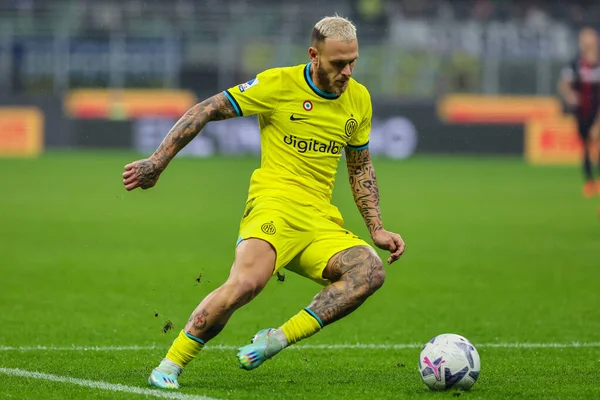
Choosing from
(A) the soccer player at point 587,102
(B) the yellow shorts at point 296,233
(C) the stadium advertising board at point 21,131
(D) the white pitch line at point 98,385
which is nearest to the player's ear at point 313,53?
(B) the yellow shorts at point 296,233

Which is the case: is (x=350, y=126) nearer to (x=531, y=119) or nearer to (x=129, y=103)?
(x=531, y=119)

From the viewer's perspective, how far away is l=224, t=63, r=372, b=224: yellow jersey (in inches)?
242

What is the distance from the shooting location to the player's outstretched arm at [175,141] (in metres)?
5.68

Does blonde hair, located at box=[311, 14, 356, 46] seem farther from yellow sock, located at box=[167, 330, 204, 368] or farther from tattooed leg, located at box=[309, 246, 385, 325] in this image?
yellow sock, located at box=[167, 330, 204, 368]

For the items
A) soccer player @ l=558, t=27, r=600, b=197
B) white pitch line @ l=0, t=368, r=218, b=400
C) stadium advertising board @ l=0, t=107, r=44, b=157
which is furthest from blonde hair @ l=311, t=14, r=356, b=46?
stadium advertising board @ l=0, t=107, r=44, b=157

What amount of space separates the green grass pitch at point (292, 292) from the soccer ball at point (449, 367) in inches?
3.8

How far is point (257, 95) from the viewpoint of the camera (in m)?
6.09

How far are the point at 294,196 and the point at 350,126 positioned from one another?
1.61 feet

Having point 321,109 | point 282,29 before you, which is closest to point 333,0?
point 282,29

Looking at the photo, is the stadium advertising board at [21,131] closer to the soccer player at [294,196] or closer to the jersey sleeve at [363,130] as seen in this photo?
the jersey sleeve at [363,130]

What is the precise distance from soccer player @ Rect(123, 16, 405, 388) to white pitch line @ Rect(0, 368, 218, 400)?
120mm

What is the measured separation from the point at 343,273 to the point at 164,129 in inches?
987

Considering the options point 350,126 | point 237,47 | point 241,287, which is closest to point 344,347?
point 350,126

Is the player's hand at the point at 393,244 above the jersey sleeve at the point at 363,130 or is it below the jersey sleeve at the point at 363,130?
below
